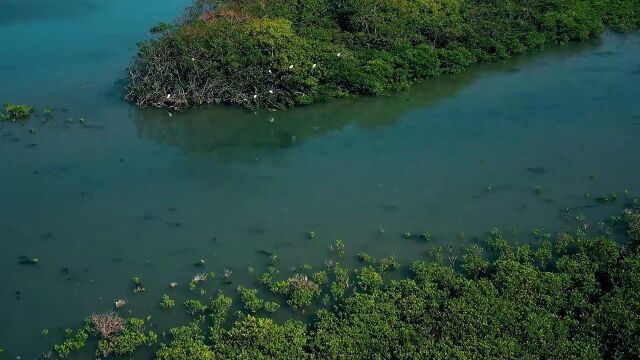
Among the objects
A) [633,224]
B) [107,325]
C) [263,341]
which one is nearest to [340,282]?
[263,341]

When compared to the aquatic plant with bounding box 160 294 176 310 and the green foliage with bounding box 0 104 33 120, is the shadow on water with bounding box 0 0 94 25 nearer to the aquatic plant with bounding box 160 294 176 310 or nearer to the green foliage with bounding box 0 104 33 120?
the green foliage with bounding box 0 104 33 120

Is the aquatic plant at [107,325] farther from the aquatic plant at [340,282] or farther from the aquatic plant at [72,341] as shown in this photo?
the aquatic plant at [340,282]

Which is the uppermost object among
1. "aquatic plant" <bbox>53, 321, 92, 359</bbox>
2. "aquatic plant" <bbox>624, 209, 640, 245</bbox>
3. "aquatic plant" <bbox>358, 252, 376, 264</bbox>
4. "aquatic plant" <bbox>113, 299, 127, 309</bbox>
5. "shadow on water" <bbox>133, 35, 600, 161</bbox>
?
"shadow on water" <bbox>133, 35, 600, 161</bbox>

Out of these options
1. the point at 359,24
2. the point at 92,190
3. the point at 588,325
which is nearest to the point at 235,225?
the point at 92,190

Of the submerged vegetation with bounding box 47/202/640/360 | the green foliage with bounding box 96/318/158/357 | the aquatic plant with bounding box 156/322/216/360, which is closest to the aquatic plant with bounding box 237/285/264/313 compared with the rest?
the submerged vegetation with bounding box 47/202/640/360

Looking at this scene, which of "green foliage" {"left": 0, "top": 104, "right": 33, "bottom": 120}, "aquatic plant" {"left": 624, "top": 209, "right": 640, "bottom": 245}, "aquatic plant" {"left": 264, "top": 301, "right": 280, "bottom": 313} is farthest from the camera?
"green foliage" {"left": 0, "top": 104, "right": 33, "bottom": 120}

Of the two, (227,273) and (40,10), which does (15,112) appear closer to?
(227,273)
